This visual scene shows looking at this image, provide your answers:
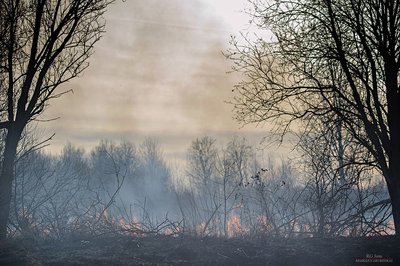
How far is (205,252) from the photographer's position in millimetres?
7285

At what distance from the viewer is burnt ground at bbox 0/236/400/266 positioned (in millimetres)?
6844

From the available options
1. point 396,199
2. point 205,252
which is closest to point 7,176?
point 205,252

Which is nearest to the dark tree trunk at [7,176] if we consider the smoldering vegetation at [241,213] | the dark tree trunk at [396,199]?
the smoldering vegetation at [241,213]

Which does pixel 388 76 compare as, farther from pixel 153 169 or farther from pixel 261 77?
pixel 153 169

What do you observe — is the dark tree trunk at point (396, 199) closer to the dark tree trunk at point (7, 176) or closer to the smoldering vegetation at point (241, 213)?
the smoldering vegetation at point (241, 213)

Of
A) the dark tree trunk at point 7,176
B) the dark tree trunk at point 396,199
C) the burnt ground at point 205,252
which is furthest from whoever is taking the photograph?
the dark tree trunk at point 7,176

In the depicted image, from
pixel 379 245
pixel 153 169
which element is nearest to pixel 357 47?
pixel 379 245

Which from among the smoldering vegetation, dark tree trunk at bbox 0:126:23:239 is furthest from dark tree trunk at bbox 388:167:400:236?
dark tree trunk at bbox 0:126:23:239

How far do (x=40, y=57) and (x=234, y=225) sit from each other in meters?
6.15

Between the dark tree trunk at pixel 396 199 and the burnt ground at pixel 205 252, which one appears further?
the dark tree trunk at pixel 396 199

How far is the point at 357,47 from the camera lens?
33.3ft

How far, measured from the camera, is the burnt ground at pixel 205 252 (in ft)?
22.5

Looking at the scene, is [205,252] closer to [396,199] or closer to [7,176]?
[396,199]

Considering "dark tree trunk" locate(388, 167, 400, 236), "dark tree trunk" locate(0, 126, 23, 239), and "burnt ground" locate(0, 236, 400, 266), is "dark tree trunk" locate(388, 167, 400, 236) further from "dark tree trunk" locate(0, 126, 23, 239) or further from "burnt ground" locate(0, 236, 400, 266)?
"dark tree trunk" locate(0, 126, 23, 239)
